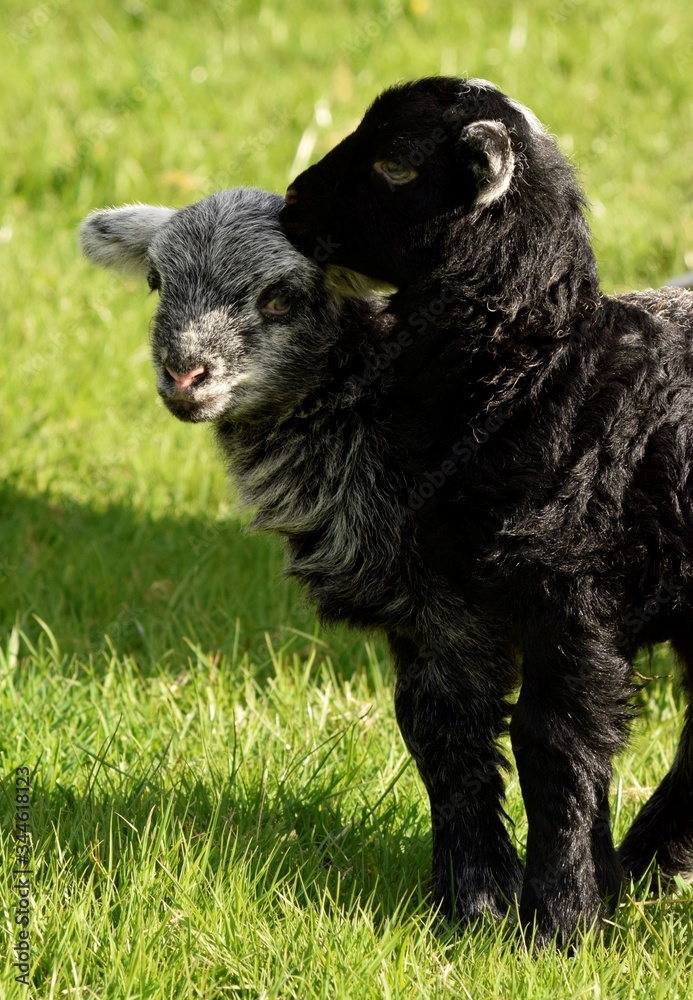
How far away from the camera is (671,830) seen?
4480 millimetres

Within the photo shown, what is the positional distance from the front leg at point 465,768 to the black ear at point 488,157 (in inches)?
59.1

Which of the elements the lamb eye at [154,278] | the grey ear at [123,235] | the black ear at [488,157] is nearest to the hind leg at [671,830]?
the black ear at [488,157]

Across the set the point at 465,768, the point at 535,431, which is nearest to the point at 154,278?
Answer: the point at 535,431

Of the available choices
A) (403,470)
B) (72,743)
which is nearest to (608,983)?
(403,470)

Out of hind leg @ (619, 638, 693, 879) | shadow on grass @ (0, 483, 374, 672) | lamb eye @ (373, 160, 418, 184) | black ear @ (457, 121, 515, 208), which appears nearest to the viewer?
black ear @ (457, 121, 515, 208)

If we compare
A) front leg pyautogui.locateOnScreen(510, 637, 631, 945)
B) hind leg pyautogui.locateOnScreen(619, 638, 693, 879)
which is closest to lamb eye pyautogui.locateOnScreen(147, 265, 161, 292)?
front leg pyautogui.locateOnScreen(510, 637, 631, 945)

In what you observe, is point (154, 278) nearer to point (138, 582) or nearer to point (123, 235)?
point (123, 235)

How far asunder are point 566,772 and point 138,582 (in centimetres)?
314

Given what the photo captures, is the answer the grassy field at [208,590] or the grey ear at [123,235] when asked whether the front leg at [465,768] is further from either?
the grey ear at [123,235]

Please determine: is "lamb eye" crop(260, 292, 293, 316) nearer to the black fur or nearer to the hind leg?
the black fur

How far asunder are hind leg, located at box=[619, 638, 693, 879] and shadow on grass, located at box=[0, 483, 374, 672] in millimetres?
1829

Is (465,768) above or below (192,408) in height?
below

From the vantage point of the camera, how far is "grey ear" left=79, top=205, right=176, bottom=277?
4660 millimetres

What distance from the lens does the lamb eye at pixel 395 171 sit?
12.7 feet
